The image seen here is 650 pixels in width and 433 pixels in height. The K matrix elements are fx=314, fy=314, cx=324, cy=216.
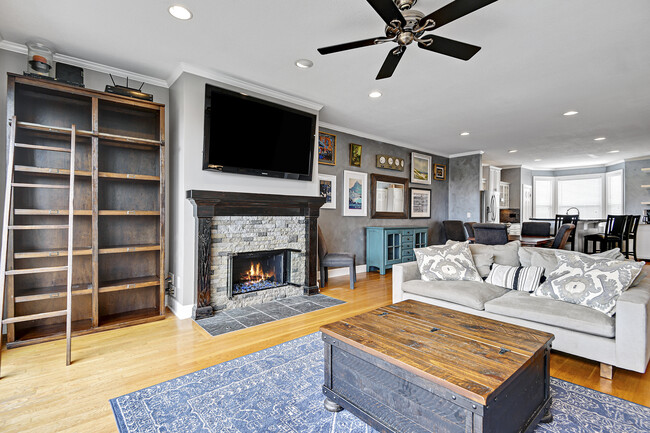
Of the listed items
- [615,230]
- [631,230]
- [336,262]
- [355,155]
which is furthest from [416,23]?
[631,230]

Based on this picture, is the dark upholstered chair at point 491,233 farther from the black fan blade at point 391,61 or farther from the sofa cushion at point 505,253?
the black fan blade at point 391,61

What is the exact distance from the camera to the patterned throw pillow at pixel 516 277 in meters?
2.91

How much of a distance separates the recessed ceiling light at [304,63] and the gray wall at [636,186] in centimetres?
922

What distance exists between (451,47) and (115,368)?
335 cm

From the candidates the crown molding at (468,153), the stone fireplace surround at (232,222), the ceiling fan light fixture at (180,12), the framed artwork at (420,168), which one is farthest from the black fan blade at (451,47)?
the crown molding at (468,153)

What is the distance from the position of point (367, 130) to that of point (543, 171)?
7.62 m

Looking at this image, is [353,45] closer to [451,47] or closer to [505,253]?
[451,47]

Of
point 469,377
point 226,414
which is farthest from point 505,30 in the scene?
point 226,414

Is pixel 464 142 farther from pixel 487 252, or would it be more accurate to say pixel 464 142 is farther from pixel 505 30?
pixel 505 30

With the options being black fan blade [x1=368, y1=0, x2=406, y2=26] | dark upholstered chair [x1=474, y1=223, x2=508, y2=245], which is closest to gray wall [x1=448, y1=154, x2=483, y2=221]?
dark upholstered chair [x1=474, y1=223, x2=508, y2=245]

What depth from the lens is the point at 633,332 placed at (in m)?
2.05

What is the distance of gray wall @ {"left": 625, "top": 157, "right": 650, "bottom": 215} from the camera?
7796 millimetres

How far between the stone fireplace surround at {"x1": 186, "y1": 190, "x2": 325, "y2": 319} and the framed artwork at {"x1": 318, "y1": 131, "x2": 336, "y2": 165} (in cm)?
120

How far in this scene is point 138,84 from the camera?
11.7ft
